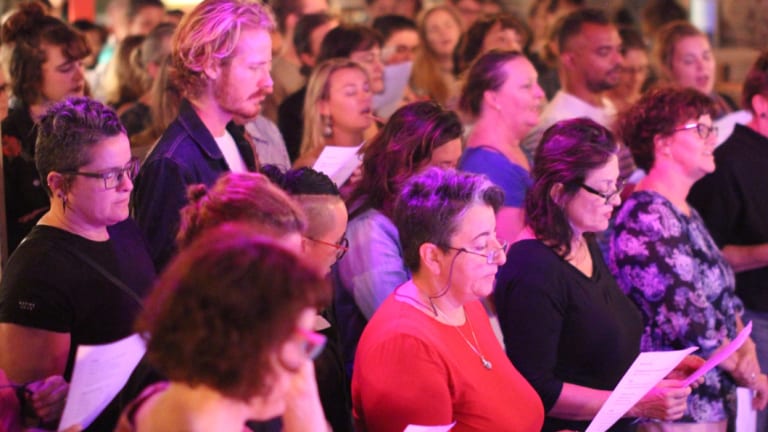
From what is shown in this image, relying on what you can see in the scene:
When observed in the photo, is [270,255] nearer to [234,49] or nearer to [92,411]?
[92,411]

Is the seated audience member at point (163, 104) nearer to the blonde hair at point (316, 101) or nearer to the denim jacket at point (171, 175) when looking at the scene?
the blonde hair at point (316, 101)

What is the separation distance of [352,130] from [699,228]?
1.34 metres

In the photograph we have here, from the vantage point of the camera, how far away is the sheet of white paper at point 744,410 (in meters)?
3.62

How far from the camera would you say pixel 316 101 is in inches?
167

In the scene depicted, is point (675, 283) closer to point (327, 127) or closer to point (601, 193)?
point (601, 193)

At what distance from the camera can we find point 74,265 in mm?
2445

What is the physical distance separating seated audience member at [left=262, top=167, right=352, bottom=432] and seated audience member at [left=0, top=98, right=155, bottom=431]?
394mm

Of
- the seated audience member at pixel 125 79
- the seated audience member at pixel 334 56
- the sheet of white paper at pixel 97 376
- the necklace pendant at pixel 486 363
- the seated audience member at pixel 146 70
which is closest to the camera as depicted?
the sheet of white paper at pixel 97 376

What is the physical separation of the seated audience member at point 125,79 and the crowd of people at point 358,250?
42cm

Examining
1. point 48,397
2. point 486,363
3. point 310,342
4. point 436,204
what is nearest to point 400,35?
point 436,204

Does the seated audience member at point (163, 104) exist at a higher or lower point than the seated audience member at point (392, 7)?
higher

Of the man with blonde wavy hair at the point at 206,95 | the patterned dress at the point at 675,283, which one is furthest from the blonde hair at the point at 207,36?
the patterned dress at the point at 675,283

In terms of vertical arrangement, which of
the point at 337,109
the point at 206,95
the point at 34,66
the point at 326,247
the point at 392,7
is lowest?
the point at 392,7

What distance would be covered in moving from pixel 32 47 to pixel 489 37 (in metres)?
2.35
